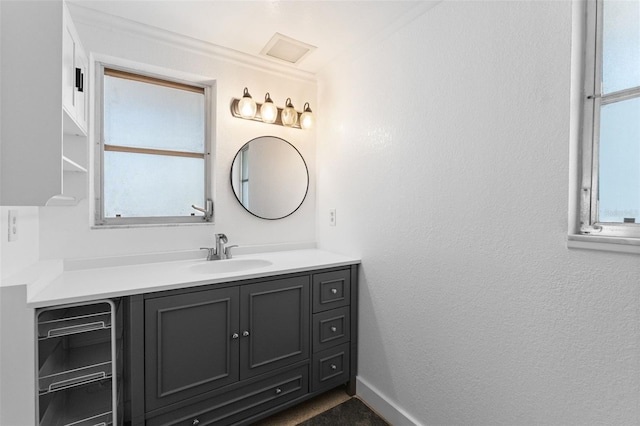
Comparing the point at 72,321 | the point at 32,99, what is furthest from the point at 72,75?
the point at 72,321

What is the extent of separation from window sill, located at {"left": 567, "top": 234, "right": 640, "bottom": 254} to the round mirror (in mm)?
1810

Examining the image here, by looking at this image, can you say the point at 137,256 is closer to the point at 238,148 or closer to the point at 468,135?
the point at 238,148

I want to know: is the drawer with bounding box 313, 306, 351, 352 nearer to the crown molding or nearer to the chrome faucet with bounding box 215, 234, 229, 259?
the chrome faucet with bounding box 215, 234, 229, 259

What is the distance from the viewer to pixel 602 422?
1009 mm

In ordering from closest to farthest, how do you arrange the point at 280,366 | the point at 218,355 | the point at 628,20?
1. the point at 628,20
2. the point at 218,355
3. the point at 280,366

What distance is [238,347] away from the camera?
162 cm

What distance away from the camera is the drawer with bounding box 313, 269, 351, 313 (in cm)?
190

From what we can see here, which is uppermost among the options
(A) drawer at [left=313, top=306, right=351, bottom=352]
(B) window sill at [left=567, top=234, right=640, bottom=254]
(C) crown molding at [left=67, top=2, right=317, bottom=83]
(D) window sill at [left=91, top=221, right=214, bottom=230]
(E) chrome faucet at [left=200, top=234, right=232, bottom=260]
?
(C) crown molding at [left=67, top=2, right=317, bottom=83]

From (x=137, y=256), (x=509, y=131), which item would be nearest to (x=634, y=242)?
(x=509, y=131)

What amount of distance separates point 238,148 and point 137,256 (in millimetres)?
994

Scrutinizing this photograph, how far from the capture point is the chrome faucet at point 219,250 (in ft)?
6.79

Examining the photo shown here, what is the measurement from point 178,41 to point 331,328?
83.8 inches

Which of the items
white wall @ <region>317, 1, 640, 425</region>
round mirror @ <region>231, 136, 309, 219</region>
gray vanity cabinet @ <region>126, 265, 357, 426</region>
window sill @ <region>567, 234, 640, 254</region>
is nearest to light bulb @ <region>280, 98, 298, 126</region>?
round mirror @ <region>231, 136, 309, 219</region>

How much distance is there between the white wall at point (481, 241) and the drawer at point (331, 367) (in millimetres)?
133
